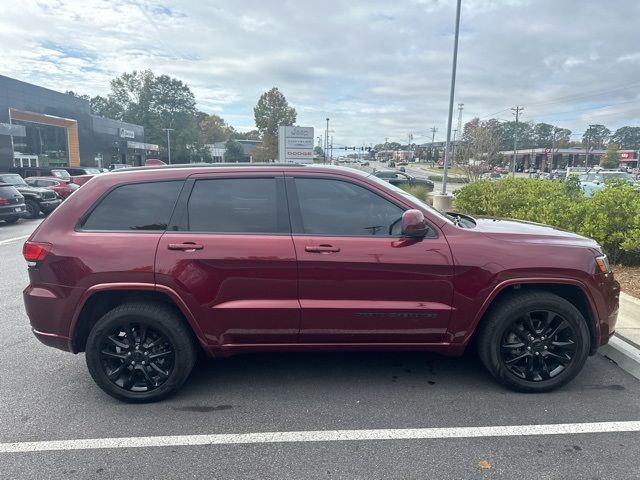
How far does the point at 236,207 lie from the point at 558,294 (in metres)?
2.69

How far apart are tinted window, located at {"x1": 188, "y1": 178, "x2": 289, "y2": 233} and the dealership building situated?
36.7 m

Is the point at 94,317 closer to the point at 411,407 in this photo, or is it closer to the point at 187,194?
the point at 187,194

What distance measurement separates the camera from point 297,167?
357 cm

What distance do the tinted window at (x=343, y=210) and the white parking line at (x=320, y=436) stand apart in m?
1.43

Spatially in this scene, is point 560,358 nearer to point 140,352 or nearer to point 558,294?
point 558,294

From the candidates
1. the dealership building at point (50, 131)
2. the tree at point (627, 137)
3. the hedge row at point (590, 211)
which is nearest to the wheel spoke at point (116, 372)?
the hedge row at point (590, 211)

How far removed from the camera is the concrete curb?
12.5 ft

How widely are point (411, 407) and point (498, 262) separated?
1.27 metres

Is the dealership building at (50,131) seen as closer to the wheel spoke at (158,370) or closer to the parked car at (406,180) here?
the parked car at (406,180)

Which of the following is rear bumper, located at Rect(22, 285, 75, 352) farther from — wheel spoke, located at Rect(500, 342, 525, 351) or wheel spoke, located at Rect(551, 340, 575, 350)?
wheel spoke, located at Rect(551, 340, 575, 350)

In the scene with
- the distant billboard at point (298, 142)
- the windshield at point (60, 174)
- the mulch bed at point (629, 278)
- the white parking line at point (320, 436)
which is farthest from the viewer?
the distant billboard at point (298, 142)

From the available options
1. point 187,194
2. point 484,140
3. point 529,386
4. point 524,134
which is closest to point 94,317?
point 187,194

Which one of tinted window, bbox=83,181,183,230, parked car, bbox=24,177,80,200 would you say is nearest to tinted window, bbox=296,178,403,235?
tinted window, bbox=83,181,183,230

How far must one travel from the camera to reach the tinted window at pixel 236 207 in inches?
132
